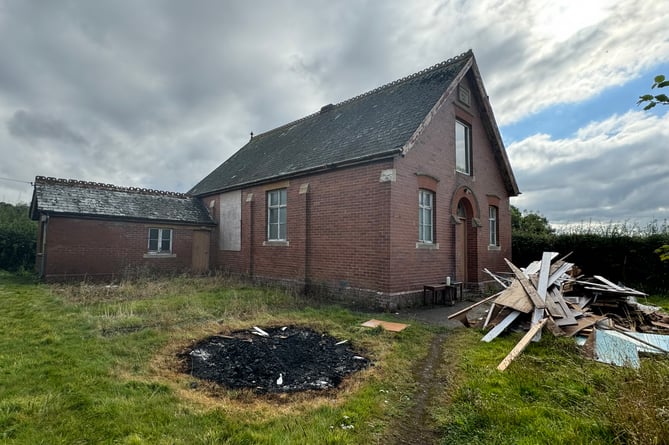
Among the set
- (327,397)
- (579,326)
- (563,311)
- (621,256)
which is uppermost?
(621,256)

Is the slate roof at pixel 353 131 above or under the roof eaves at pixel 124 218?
above

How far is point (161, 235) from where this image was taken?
17250 millimetres

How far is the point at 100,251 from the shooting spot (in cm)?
1526

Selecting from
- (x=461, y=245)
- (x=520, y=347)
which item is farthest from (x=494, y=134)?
(x=520, y=347)

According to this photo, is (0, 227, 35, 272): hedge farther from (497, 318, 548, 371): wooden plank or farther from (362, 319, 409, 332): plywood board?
(497, 318, 548, 371): wooden plank

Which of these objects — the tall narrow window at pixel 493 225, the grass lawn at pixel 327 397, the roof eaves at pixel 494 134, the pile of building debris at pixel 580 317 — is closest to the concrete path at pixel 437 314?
the pile of building debris at pixel 580 317

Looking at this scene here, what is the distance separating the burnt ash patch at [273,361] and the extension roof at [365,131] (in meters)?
5.87

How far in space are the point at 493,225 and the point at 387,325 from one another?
10143 mm

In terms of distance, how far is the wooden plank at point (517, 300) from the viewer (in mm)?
6796

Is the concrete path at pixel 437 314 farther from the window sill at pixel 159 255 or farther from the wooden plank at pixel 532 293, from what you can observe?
the window sill at pixel 159 255

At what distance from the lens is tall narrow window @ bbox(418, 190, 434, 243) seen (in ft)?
37.7

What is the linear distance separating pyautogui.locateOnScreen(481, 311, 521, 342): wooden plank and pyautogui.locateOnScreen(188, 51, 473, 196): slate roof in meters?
5.09

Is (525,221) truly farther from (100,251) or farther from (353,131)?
(100,251)

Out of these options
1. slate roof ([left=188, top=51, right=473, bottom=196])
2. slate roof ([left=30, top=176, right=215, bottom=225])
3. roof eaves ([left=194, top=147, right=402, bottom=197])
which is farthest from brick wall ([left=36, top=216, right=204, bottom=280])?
roof eaves ([left=194, top=147, right=402, bottom=197])
